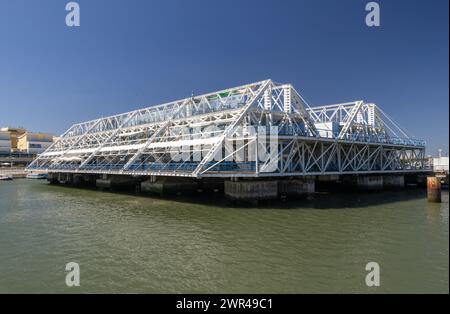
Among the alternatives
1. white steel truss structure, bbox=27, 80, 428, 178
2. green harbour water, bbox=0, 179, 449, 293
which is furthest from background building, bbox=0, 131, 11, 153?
green harbour water, bbox=0, 179, 449, 293

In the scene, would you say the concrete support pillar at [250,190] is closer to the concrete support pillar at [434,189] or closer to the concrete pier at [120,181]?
the concrete support pillar at [434,189]

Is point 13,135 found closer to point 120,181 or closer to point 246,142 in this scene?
point 120,181

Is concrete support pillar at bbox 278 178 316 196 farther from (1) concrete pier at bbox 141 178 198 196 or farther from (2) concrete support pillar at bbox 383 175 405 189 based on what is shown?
(2) concrete support pillar at bbox 383 175 405 189

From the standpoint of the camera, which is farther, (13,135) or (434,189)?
(13,135)

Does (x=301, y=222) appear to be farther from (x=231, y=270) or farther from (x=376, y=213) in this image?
(x=231, y=270)

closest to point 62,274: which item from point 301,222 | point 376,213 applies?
point 301,222

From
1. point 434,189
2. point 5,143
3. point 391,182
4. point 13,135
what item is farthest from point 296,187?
point 13,135
